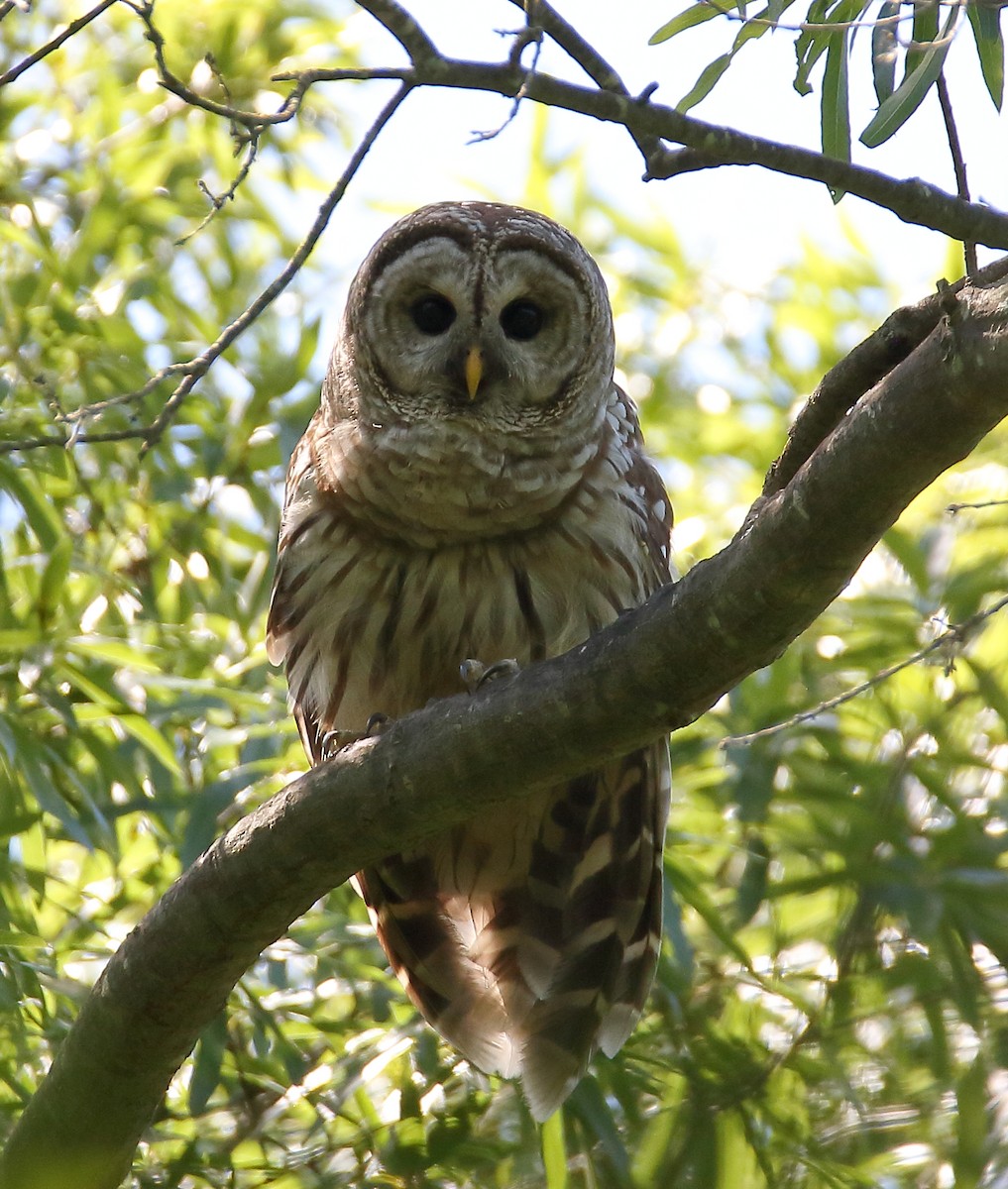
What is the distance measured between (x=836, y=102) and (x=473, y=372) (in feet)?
4.34

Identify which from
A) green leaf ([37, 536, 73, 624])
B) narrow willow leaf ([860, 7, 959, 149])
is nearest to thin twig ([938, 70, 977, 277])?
narrow willow leaf ([860, 7, 959, 149])

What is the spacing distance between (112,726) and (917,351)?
2.39m

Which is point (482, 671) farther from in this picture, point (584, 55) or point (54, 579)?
point (584, 55)

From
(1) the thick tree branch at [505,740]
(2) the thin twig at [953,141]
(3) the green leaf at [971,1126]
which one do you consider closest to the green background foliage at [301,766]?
(3) the green leaf at [971,1126]

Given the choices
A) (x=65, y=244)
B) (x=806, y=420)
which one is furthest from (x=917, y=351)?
(x=65, y=244)

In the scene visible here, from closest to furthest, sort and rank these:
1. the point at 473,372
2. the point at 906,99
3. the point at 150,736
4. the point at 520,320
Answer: the point at 906,99 → the point at 473,372 → the point at 150,736 → the point at 520,320

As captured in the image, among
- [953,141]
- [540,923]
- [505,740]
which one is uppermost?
[953,141]

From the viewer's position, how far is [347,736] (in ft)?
9.98

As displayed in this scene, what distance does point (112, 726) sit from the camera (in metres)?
3.60

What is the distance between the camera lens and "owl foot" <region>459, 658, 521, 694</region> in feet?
8.85

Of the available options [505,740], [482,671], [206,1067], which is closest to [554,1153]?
[206,1067]

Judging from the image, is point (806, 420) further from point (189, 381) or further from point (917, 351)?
point (189, 381)

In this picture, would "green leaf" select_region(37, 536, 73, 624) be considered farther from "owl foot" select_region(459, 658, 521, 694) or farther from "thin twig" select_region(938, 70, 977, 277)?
"thin twig" select_region(938, 70, 977, 277)

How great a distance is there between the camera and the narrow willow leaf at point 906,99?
5.80 feet
